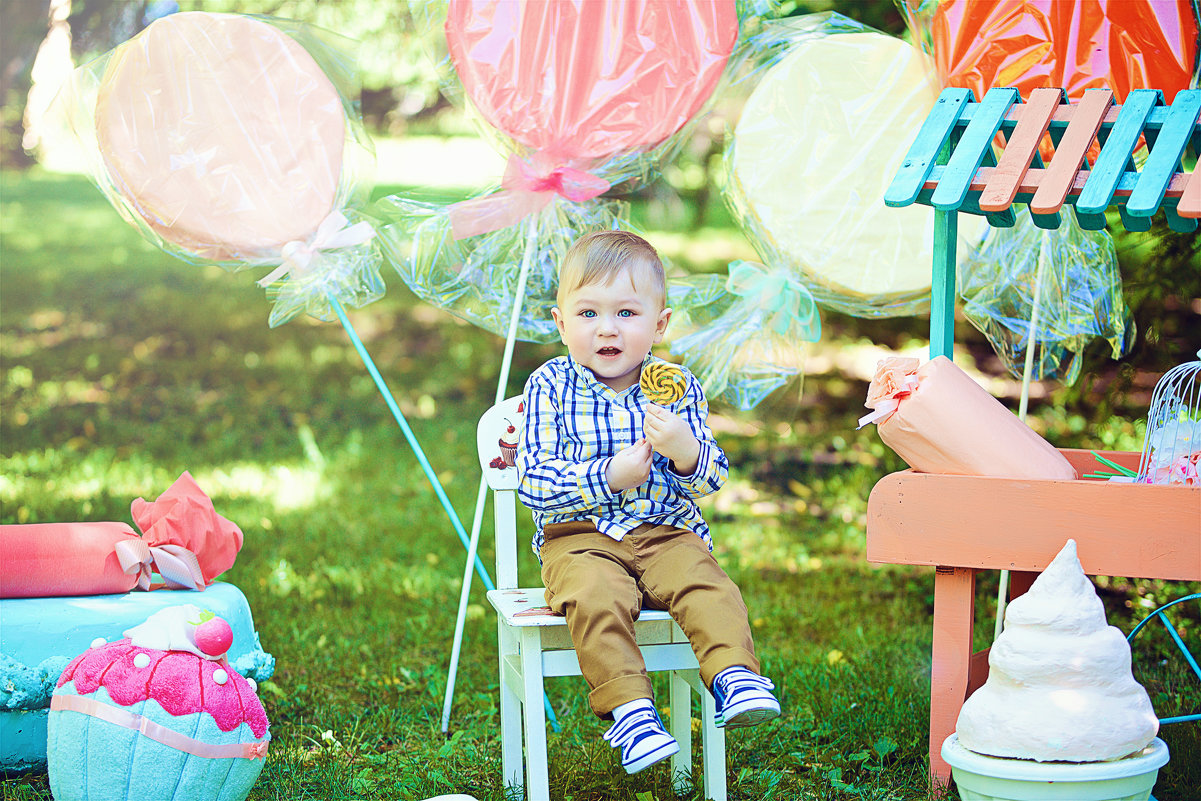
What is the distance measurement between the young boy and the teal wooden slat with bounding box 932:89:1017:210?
2.15 feet

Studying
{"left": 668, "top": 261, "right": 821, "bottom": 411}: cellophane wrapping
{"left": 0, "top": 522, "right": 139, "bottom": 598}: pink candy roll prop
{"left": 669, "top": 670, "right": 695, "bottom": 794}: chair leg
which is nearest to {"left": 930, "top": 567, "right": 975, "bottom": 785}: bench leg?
{"left": 669, "top": 670, "right": 695, "bottom": 794}: chair leg

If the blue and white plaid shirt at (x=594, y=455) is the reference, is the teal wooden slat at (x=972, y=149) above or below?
above

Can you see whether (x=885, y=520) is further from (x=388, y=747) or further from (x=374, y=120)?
(x=374, y=120)

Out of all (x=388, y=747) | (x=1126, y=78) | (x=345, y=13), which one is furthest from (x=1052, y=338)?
(x=345, y=13)

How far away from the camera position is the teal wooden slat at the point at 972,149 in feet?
7.80

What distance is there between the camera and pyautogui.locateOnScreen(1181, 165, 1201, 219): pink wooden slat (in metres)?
2.17

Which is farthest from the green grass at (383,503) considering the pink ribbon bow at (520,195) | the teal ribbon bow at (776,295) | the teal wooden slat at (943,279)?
the pink ribbon bow at (520,195)

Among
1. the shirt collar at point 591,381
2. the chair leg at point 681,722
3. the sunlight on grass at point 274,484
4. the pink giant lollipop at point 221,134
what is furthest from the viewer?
the sunlight on grass at point 274,484

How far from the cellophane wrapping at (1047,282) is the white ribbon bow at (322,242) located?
1689 millimetres

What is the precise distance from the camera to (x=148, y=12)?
11.0 feet

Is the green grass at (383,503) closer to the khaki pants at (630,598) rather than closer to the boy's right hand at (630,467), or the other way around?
the khaki pants at (630,598)

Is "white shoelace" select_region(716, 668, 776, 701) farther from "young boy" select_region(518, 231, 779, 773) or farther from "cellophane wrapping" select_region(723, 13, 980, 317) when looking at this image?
"cellophane wrapping" select_region(723, 13, 980, 317)

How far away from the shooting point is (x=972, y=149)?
2.45 meters

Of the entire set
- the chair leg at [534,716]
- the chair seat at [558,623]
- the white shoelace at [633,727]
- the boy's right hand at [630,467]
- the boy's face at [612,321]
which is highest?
the boy's face at [612,321]
